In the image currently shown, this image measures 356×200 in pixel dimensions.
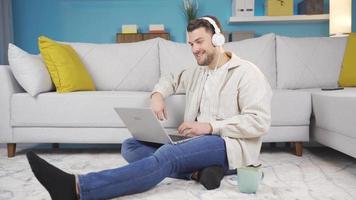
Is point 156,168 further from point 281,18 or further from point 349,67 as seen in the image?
point 281,18

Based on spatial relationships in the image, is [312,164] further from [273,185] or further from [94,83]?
[94,83]

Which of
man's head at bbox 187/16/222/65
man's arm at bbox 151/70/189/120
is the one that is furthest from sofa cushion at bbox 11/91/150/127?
man's head at bbox 187/16/222/65

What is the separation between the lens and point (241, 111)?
1.67 metres

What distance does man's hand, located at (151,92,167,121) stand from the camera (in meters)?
1.82

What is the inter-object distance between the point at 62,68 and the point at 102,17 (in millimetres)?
1913

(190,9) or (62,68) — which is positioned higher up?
(190,9)

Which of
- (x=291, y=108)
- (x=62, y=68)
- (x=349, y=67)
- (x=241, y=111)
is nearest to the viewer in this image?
(x=241, y=111)

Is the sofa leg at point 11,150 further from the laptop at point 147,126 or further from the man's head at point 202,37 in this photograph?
the man's head at point 202,37

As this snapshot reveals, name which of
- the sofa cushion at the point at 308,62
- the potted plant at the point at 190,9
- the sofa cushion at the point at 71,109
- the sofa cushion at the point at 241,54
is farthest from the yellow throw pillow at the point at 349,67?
the potted plant at the point at 190,9

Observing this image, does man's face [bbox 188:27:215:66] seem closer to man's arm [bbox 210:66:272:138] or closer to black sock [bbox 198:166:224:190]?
man's arm [bbox 210:66:272:138]

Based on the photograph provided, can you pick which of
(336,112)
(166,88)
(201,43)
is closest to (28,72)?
(166,88)

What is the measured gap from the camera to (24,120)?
236 cm

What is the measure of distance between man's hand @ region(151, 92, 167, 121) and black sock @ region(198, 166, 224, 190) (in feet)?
1.20

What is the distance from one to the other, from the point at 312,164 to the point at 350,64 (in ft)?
3.61
